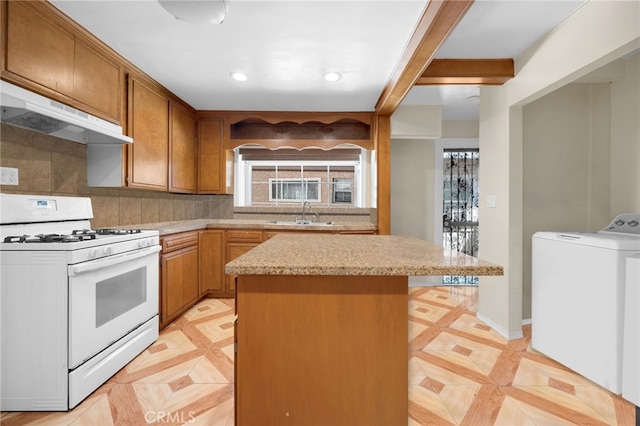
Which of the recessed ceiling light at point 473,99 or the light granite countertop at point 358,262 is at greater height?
the recessed ceiling light at point 473,99

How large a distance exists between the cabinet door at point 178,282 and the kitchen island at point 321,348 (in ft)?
5.96

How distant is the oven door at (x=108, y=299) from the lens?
1.60 meters

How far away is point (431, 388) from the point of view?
1.80 m

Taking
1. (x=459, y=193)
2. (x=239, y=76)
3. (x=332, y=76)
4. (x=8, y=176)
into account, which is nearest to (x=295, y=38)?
(x=332, y=76)

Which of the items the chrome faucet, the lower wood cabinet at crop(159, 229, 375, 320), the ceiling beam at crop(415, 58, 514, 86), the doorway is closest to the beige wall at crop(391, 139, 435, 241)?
the doorway

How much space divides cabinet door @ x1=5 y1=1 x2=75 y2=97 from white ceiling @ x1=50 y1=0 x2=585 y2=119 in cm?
16

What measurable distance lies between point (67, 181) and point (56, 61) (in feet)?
2.64

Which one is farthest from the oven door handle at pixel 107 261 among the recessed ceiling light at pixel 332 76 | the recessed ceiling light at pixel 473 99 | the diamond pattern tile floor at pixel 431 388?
the recessed ceiling light at pixel 473 99

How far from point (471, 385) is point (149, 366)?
210cm

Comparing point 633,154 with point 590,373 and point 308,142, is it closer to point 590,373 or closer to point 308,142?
point 590,373

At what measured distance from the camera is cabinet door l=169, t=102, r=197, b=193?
10.2 feet

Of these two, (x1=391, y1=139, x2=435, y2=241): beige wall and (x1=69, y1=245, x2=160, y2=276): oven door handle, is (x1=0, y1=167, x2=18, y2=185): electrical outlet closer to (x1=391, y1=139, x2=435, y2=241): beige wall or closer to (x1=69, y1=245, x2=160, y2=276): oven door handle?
(x1=69, y1=245, x2=160, y2=276): oven door handle

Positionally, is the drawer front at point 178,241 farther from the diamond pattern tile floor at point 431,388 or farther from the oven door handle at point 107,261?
the diamond pattern tile floor at point 431,388

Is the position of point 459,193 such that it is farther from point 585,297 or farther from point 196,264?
point 196,264
